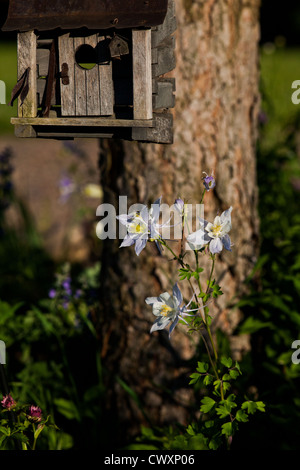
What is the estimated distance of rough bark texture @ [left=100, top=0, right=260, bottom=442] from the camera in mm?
2131

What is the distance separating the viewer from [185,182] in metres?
2.18

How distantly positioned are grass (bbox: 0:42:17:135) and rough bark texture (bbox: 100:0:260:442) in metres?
3.15

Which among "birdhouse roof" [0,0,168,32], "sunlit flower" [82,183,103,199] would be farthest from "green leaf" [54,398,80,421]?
"sunlit flower" [82,183,103,199]

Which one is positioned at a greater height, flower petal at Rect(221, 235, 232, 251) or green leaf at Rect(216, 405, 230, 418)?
flower petal at Rect(221, 235, 232, 251)

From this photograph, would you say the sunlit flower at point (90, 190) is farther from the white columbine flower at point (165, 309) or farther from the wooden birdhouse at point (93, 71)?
the white columbine flower at point (165, 309)

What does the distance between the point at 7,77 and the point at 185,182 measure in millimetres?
10468

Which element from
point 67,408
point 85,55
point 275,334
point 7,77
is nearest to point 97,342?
point 67,408

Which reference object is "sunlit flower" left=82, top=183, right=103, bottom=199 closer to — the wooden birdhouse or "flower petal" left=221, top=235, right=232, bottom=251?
the wooden birdhouse

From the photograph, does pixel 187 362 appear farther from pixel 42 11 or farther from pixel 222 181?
pixel 42 11

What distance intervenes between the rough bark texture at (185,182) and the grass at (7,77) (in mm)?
3147

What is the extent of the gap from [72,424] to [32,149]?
544 cm

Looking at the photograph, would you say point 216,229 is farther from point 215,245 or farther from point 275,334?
point 275,334

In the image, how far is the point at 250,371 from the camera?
2.21m

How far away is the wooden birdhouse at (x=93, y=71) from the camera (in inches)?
44.6
